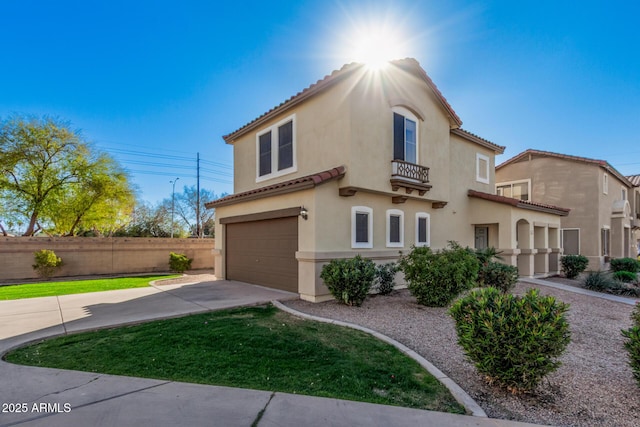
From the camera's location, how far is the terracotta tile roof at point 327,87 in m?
10.3

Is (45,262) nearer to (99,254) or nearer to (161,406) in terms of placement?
(99,254)

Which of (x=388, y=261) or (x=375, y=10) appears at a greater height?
(x=375, y=10)

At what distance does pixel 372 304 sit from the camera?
9023 mm

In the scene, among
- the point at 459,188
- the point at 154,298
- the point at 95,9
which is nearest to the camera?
the point at 154,298

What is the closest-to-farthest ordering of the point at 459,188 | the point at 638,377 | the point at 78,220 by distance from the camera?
the point at 638,377 → the point at 459,188 → the point at 78,220

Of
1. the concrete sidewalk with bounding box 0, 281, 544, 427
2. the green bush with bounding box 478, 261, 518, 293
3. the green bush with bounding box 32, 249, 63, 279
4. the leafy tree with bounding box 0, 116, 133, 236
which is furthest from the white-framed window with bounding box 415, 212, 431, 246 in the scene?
the leafy tree with bounding box 0, 116, 133, 236

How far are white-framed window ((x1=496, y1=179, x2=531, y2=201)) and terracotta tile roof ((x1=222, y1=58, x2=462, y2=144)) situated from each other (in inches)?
Answer: 422

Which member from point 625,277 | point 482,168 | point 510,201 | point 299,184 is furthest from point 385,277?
point 625,277

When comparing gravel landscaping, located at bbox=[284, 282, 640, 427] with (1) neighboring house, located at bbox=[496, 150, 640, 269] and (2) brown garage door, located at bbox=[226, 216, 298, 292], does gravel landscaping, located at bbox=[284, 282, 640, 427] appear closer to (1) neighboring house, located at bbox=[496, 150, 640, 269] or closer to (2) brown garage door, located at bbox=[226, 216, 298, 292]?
(2) brown garage door, located at bbox=[226, 216, 298, 292]

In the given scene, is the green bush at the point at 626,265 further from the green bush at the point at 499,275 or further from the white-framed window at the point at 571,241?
the green bush at the point at 499,275

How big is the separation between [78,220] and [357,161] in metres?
18.5

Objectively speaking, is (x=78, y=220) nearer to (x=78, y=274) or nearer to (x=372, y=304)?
(x=78, y=274)

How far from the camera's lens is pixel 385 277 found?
10086 millimetres

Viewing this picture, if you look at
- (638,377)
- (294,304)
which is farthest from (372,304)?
(638,377)
